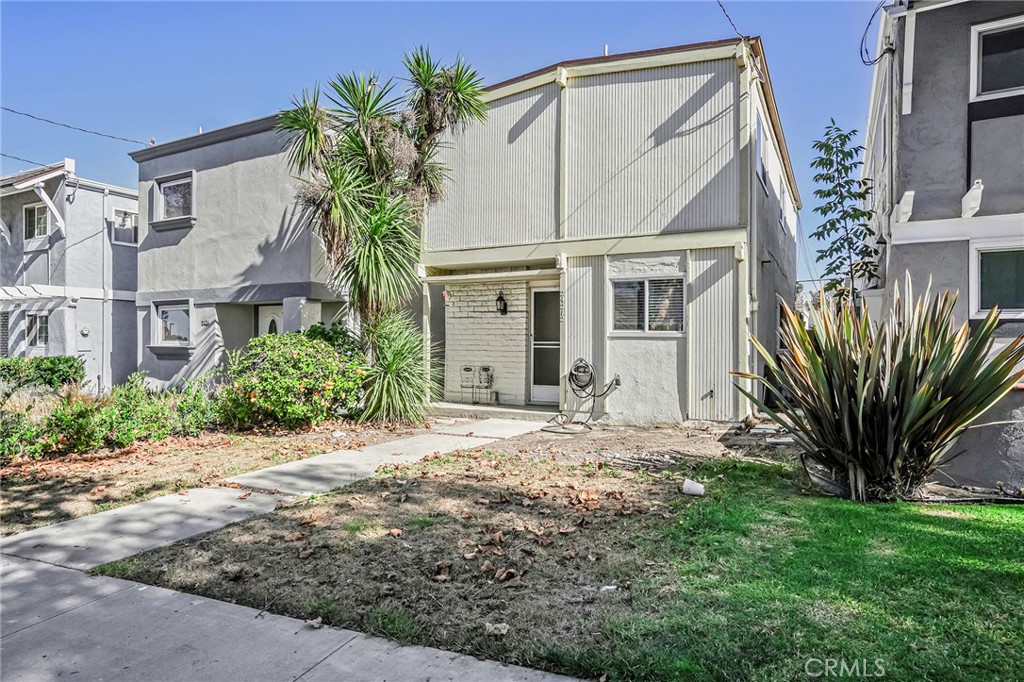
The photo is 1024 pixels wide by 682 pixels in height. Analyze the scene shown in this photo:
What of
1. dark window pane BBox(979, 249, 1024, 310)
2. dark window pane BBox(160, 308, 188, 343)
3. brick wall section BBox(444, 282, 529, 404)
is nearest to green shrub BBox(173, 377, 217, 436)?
brick wall section BBox(444, 282, 529, 404)

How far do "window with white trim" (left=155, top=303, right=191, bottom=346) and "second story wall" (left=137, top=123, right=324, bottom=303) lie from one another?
41 centimetres

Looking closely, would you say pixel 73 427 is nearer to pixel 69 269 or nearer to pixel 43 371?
pixel 43 371

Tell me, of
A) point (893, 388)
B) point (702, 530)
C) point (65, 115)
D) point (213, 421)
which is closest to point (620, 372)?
point (893, 388)

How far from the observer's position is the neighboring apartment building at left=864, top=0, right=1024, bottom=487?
7.65 m

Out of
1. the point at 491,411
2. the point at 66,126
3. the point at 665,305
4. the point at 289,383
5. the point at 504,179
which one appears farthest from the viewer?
the point at 66,126

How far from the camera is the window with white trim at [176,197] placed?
50.1ft

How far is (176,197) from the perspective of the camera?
15570 mm

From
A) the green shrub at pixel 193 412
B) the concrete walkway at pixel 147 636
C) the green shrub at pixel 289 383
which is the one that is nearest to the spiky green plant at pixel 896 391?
the concrete walkway at pixel 147 636

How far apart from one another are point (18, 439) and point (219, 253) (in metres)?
8.02

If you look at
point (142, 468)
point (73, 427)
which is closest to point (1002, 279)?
point (142, 468)

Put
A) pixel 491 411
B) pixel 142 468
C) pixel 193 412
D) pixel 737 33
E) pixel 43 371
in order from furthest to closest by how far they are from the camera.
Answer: pixel 43 371, pixel 491 411, pixel 737 33, pixel 193 412, pixel 142 468

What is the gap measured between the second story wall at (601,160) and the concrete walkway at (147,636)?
26.7ft

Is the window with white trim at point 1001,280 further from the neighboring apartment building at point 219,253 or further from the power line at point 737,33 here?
the neighboring apartment building at point 219,253

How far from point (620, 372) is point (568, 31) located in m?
5.91
